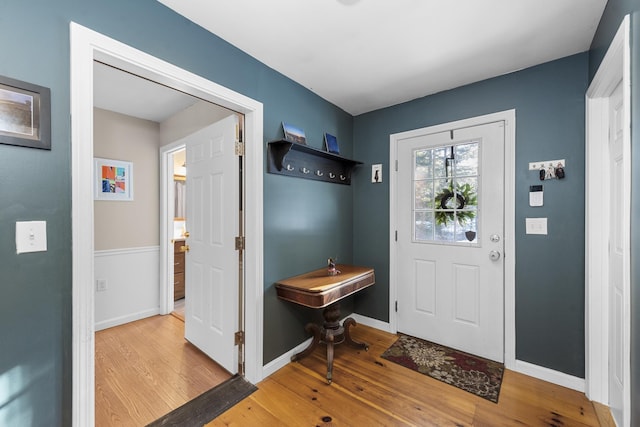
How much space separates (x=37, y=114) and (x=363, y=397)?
2324mm

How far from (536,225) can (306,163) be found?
1897 millimetres

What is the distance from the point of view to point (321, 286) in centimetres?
202

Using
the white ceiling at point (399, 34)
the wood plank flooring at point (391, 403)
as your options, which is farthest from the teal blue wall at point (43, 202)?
the wood plank flooring at point (391, 403)

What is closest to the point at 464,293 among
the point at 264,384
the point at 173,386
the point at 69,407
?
the point at 264,384

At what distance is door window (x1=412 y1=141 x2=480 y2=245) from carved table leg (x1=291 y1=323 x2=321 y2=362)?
1.28 meters

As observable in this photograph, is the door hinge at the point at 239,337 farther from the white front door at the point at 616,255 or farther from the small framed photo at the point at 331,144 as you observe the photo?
the white front door at the point at 616,255

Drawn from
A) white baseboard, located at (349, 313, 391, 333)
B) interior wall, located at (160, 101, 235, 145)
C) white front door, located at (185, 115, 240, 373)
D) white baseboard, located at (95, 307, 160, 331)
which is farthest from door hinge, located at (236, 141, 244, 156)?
white baseboard, located at (95, 307, 160, 331)

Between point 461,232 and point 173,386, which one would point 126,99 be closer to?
point 173,386

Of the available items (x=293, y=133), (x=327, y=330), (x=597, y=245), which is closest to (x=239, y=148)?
(x=293, y=133)

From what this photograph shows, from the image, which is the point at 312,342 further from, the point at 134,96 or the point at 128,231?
the point at 134,96

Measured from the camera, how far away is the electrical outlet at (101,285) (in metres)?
2.85

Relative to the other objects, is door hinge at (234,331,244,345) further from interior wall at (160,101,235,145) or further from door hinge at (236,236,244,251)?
interior wall at (160,101,235,145)

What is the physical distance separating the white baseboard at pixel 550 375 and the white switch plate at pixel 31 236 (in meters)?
3.10

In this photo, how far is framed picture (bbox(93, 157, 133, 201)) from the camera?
2895mm
